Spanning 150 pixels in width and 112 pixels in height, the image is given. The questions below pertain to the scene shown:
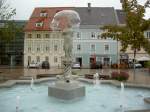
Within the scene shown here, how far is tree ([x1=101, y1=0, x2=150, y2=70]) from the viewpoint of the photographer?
25047 mm

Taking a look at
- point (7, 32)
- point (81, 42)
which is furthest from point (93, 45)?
point (7, 32)

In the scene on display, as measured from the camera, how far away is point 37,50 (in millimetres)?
65812

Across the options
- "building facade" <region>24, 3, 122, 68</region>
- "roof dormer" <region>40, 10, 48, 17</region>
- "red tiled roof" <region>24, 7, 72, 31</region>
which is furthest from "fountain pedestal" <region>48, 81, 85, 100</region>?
"roof dormer" <region>40, 10, 48, 17</region>

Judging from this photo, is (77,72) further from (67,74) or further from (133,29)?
(67,74)

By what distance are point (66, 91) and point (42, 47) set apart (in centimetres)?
5240

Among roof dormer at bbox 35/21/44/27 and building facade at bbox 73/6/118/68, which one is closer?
building facade at bbox 73/6/118/68

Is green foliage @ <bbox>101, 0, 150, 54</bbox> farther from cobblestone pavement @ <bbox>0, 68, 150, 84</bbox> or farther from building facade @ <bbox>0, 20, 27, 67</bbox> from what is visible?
building facade @ <bbox>0, 20, 27, 67</bbox>

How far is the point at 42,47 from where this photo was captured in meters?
65.6

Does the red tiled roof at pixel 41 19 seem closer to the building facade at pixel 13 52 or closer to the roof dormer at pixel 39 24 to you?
the roof dormer at pixel 39 24

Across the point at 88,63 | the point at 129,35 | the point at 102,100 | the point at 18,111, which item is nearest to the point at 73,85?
the point at 102,100

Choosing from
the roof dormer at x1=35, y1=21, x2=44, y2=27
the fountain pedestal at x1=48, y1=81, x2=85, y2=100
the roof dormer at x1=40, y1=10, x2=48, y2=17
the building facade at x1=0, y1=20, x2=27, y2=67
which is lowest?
the fountain pedestal at x1=48, y1=81, x2=85, y2=100

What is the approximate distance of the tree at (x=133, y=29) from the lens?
25.0 metres

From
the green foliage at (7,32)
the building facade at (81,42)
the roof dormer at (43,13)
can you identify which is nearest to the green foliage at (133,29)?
the green foliage at (7,32)

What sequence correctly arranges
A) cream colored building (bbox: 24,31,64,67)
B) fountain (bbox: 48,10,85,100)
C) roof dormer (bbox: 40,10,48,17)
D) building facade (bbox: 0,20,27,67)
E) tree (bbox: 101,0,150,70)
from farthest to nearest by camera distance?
building facade (bbox: 0,20,27,67)
roof dormer (bbox: 40,10,48,17)
cream colored building (bbox: 24,31,64,67)
tree (bbox: 101,0,150,70)
fountain (bbox: 48,10,85,100)
